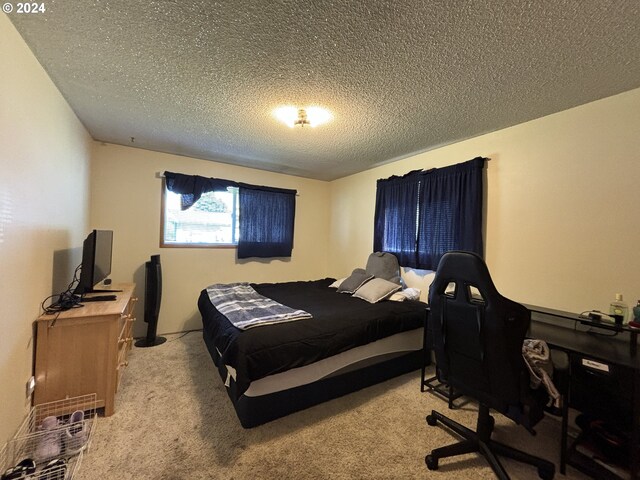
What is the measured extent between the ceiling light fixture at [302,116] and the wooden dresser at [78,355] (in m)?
2.09

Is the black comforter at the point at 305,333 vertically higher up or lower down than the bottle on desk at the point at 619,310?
lower down

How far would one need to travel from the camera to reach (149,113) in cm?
246

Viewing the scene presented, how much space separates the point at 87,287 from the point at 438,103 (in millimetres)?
3253

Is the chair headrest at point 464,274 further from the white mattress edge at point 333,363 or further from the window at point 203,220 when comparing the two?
the window at point 203,220

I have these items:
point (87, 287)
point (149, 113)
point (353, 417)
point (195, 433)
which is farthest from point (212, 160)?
point (353, 417)

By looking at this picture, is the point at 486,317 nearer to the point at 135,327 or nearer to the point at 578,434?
the point at 578,434

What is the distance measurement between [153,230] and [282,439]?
10.1ft

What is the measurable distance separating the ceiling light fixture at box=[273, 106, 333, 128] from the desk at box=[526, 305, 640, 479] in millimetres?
2396

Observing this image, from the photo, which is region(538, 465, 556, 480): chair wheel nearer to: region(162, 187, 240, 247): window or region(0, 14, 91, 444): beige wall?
region(0, 14, 91, 444): beige wall

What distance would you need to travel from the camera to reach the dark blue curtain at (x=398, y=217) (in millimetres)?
3396

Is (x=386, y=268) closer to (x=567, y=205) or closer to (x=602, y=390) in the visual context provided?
(x=567, y=205)

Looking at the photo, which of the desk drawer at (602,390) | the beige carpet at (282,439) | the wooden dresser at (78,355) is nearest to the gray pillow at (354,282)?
the beige carpet at (282,439)

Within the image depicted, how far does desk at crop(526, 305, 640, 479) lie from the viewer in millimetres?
1324

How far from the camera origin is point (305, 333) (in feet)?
6.68
